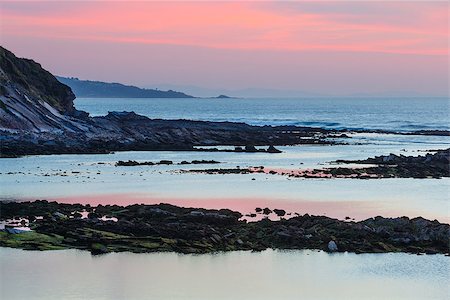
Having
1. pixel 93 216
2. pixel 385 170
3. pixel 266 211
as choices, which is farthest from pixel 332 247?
pixel 385 170

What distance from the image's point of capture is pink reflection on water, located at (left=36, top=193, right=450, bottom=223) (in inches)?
1378

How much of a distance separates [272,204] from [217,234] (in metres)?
9.75

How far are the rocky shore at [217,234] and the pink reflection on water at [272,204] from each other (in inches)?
168

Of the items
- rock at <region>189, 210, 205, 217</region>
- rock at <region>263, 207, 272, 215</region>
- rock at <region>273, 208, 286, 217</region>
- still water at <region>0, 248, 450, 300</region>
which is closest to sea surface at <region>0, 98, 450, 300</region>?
still water at <region>0, 248, 450, 300</region>

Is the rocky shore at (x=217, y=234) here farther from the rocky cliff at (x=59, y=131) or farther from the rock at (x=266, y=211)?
the rocky cliff at (x=59, y=131)

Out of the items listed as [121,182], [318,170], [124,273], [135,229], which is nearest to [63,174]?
[121,182]

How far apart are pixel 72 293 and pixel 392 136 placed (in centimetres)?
7586

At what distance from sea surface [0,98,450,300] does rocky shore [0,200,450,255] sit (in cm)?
58

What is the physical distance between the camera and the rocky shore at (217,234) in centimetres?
2700

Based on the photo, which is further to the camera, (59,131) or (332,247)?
(59,131)

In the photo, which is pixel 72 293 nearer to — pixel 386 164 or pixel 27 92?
pixel 386 164

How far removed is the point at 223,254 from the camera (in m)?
26.5

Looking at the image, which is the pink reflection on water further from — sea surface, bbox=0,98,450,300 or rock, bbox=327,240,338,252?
rock, bbox=327,240,338,252

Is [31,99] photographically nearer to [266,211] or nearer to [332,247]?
[266,211]
